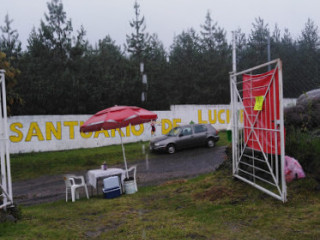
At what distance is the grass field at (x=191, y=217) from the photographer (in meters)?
4.66

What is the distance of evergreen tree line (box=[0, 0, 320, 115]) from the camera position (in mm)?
23141

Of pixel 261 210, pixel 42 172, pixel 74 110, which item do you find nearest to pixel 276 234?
pixel 261 210

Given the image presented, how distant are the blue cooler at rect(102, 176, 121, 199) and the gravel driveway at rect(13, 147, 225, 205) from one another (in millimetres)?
1675

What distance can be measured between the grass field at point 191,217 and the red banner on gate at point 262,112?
3.25 ft

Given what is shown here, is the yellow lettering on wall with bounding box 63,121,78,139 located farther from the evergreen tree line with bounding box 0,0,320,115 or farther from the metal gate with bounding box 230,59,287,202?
the metal gate with bounding box 230,59,287,202

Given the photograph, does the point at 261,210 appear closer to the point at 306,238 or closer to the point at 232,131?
the point at 306,238

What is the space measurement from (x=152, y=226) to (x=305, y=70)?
1103 inches

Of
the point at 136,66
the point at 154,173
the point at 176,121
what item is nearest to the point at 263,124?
the point at 154,173

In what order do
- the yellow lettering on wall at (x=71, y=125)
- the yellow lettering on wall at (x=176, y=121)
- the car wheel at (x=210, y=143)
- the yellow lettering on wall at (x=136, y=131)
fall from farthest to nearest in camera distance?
1. the yellow lettering on wall at (x=176, y=121)
2. the yellow lettering on wall at (x=136, y=131)
3. the yellow lettering on wall at (x=71, y=125)
4. the car wheel at (x=210, y=143)

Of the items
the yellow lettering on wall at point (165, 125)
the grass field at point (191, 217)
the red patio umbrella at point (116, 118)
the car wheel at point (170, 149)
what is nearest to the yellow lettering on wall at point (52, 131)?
the car wheel at point (170, 149)

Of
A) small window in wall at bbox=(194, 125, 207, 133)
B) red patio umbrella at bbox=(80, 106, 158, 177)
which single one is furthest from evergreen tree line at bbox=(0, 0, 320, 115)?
red patio umbrella at bbox=(80, 106, 158, 177)

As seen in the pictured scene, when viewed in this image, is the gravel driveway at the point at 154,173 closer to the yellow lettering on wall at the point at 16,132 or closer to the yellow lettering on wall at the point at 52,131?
the yellow lettering on wall at the point at 16,132

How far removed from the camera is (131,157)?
16891 mm

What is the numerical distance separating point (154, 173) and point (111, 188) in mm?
4077
